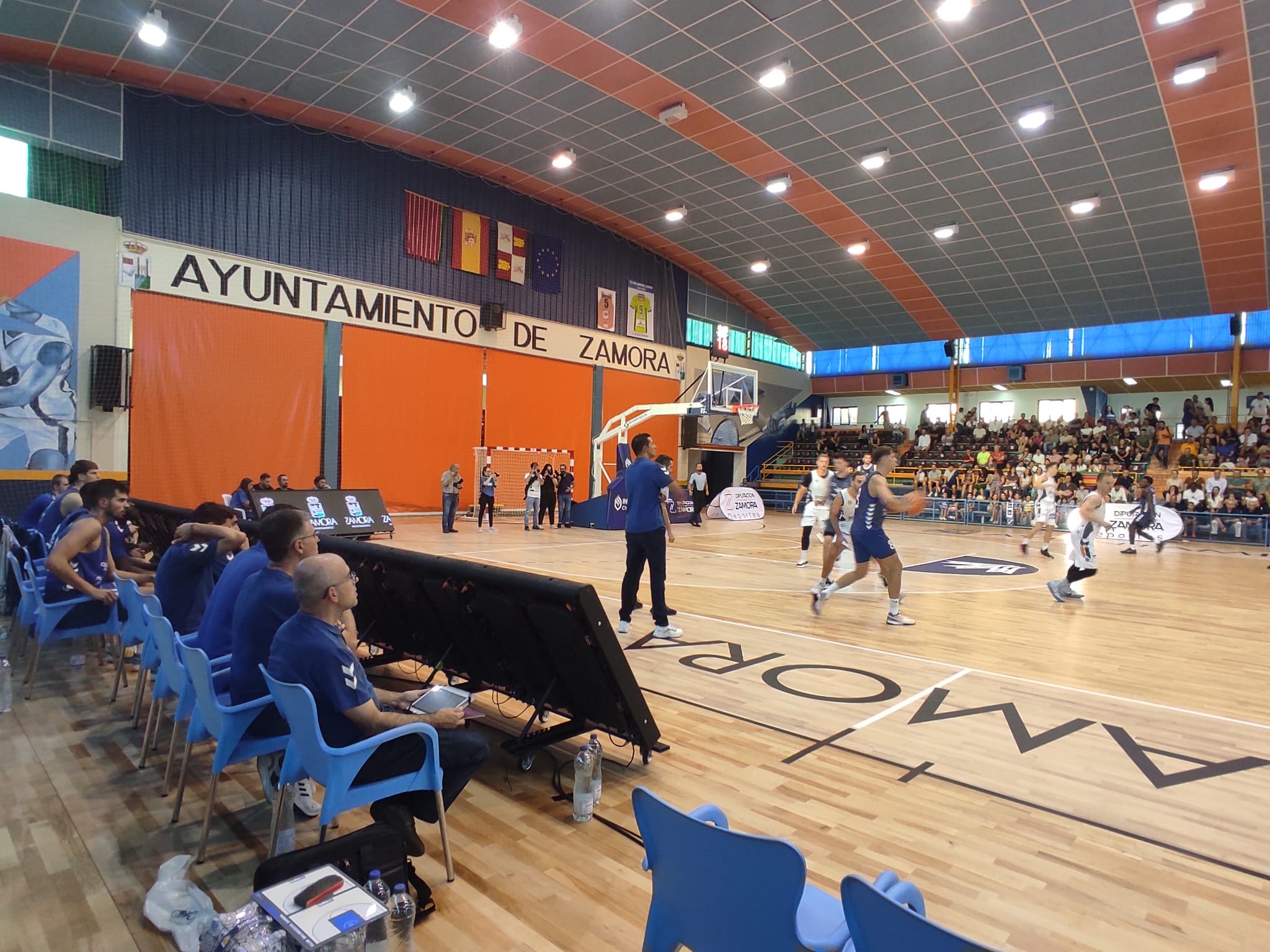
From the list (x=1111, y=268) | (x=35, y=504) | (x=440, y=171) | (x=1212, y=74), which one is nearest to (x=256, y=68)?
(x=440, y=171)

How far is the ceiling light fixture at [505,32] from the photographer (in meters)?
11.1

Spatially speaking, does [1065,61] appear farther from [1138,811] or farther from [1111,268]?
[1138,811]

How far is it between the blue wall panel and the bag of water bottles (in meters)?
14.6

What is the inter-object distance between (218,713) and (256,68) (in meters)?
13.9

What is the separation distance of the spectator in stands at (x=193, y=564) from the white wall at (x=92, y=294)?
10.7 metres

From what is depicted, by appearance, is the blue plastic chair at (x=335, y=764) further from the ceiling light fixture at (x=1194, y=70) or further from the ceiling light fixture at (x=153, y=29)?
the ceiling light fixture at (x=1194, y=70)

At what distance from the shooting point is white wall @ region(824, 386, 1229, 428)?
87.0 ft

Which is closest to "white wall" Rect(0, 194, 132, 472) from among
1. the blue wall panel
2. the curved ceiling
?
the blue wall panel

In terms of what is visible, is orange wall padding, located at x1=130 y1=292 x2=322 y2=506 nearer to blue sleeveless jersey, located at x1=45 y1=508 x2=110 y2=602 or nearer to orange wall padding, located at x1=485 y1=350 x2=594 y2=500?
orange wall padding, located at x1=485 y1=350 x2=594 y2=500

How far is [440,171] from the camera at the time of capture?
17750mm

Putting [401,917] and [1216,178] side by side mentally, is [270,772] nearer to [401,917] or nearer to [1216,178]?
[401,917]

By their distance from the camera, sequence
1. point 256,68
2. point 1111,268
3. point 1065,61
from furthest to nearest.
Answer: point 1111,268, point 256,68, point 1065,61

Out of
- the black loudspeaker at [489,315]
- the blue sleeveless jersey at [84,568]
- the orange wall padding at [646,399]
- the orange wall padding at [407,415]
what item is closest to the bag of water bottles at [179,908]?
the blue sleeveless jersey at [84,568]

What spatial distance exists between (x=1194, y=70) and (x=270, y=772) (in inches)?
598
